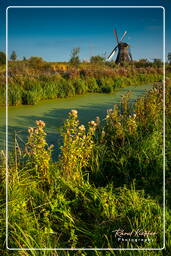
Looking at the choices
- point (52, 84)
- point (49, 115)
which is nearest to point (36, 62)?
point (52, 84)

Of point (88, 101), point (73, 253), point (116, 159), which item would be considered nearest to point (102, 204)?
point (73, 253)

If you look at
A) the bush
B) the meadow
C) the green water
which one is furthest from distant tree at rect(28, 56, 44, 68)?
the meadow

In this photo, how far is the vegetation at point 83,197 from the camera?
1.91 metres

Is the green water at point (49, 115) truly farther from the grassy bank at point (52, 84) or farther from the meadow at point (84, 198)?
the meadow at point (84, 198)

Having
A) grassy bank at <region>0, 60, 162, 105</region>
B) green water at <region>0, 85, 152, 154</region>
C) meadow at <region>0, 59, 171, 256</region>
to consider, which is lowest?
meadow at <region>0, 59, 171, 256</region>

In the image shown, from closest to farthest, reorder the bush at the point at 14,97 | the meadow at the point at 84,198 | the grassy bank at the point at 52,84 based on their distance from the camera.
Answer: the meadow at the point at 84,198 → the bush at the point at 14,97 → the grassy bank at the point at 52,84

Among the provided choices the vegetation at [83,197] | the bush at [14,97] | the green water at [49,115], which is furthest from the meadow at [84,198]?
the bush at [14,97]

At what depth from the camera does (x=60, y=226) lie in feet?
6.89

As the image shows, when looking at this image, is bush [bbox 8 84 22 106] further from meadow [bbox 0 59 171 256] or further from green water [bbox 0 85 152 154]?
meadow [bbox 0 59 171 256]

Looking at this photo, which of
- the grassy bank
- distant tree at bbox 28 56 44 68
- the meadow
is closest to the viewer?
the meadow

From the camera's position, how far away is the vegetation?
6.26ft

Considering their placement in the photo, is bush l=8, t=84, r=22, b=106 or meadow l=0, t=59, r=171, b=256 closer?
meadow l=0, t=59, r=171, b=256

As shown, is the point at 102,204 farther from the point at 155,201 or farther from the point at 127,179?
the point at 127,179

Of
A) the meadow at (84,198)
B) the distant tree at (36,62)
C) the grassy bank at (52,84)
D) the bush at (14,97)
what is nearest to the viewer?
the meadow at (84,198)
